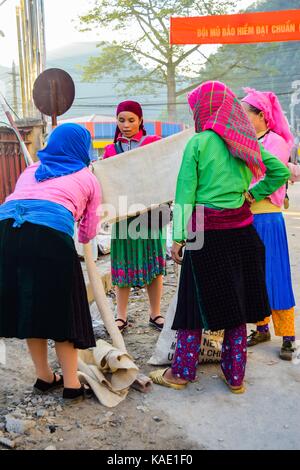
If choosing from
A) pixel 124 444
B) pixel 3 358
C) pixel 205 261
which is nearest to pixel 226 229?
pixel 205 261

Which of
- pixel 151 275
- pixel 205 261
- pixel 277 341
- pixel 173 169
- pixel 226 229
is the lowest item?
pixel 277 341

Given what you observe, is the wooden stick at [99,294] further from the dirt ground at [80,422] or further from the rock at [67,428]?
the rock at [67,428]

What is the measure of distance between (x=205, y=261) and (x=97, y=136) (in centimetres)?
2920

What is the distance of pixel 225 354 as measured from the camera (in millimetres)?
3117

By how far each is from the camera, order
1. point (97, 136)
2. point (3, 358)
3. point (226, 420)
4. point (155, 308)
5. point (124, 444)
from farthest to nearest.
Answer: point (97, 136), point (155, 308), point (3, 358), point (226, 420), point (124, 444)

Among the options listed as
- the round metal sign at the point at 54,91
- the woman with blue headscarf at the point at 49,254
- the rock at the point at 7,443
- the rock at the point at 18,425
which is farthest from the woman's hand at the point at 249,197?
the round metal sign at the point at 54,91

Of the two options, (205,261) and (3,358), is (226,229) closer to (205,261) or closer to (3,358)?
(205,261)

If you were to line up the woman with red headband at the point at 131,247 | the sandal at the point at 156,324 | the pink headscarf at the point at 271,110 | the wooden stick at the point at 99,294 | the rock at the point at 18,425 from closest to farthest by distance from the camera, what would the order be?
the rock at the point at 18,425 < the wooden stick at the point at 99,294 < the pink headscarf at the point at 271,110 < the woman with red headband at the point at 131,247 < the sandal at the point at 156,324

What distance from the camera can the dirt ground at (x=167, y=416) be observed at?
8.23 feet

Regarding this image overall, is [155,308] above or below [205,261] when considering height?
below

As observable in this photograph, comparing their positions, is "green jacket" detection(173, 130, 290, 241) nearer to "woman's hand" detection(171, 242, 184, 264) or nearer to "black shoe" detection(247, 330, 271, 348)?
"woman's hand" detection(171, 242, 184, 264)

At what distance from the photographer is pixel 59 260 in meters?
2.61

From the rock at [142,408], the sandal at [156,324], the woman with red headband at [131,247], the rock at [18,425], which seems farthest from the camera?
the sandal at [156,324]

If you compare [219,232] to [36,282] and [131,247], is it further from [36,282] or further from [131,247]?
[131,247]
